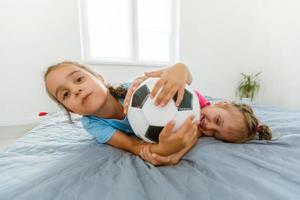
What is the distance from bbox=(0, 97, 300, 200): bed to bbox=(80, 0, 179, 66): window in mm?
1831

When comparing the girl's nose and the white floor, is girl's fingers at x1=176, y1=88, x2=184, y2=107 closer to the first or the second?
the girl's nose

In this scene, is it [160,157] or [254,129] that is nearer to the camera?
[160,157]

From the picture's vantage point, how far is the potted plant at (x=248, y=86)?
8.66ft

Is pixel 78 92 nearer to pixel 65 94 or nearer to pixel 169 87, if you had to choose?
pixel 65 94

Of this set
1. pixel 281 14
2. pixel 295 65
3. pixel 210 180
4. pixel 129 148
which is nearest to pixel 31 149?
pixel 129 148

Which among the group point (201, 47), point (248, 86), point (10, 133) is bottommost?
point (10, 133)

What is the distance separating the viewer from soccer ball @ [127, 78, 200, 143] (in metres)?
0.65

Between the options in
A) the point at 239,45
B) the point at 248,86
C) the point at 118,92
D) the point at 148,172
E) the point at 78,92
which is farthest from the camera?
the point at 239,45

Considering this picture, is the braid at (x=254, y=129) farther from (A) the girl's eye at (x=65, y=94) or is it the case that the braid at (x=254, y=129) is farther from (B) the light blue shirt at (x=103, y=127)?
(A) the girl's eye at (x=65, y=94)

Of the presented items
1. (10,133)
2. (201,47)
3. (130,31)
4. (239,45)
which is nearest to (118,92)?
(10,133)

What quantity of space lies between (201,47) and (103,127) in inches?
89.9

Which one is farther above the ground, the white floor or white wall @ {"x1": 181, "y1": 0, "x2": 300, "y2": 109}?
white wall @ {"x1": 181, "y1": 0, "x2": 300, "y2": 109}

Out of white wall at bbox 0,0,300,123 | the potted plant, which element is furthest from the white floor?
the potted plant

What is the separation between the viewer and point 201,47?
9.27 feet
